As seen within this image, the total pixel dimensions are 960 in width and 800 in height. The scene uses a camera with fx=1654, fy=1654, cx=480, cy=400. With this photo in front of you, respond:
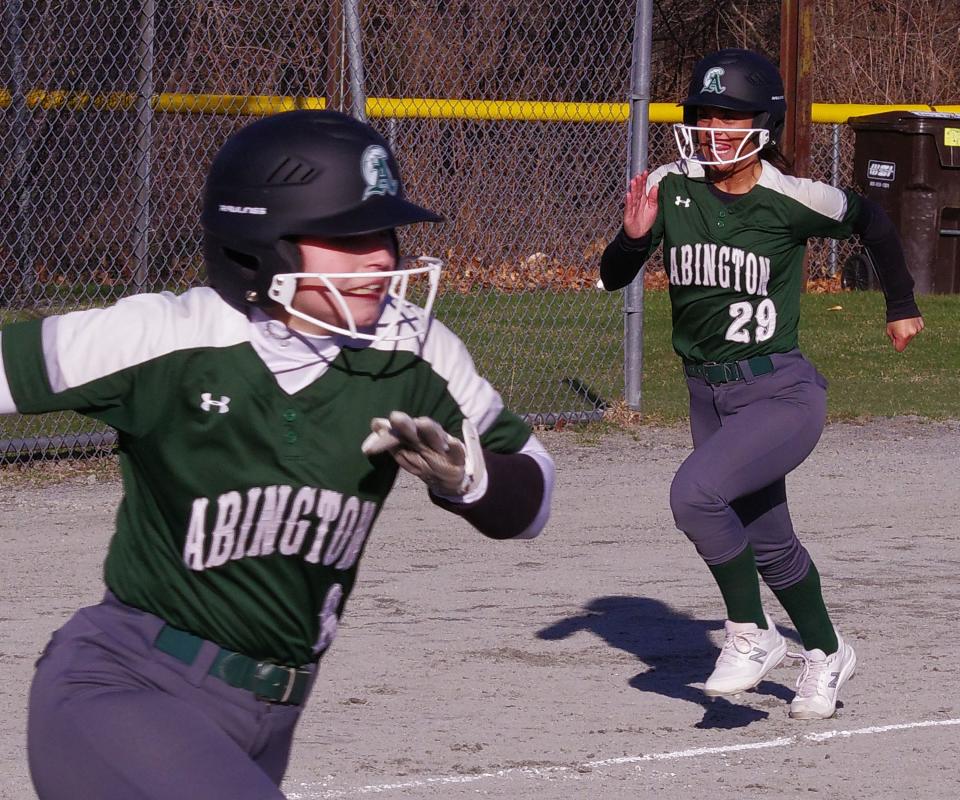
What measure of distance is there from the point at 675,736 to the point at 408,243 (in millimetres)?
7413

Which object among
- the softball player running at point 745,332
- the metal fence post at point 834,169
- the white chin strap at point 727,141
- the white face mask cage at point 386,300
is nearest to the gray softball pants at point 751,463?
the softball player running at point 745,332

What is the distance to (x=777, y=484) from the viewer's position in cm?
554

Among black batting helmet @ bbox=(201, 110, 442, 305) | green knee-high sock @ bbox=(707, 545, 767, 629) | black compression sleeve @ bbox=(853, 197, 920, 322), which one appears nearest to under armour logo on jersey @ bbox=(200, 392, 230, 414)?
black batting helmet @ bbox=(201, 110, 442, 305)

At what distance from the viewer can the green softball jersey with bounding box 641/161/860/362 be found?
553cm

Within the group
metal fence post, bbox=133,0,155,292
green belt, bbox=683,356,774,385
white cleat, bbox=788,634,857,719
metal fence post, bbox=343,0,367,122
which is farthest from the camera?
metal fence post, bbox=343,0,367,122

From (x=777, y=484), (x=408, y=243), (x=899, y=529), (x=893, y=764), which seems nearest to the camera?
(x=893, y=764)

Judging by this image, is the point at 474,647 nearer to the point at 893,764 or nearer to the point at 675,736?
the point at 675,736

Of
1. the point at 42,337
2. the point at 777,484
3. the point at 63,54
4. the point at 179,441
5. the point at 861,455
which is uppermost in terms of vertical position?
the point at 63,54

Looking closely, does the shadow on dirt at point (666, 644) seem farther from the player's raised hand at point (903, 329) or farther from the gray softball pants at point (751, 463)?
the player's raised hand at point (903, 329)

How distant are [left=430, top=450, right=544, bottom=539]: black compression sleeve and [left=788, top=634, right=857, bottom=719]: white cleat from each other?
258 centimetres

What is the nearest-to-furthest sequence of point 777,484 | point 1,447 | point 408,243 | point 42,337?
point 42,337, point 777,484, point 1,447, point 408,243

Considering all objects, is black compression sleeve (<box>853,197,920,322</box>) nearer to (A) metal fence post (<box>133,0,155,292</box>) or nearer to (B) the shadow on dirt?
(B) the shadow on dirt

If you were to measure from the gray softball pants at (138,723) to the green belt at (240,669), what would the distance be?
0.04 feet

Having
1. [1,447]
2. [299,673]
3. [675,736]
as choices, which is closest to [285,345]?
[299,673]
